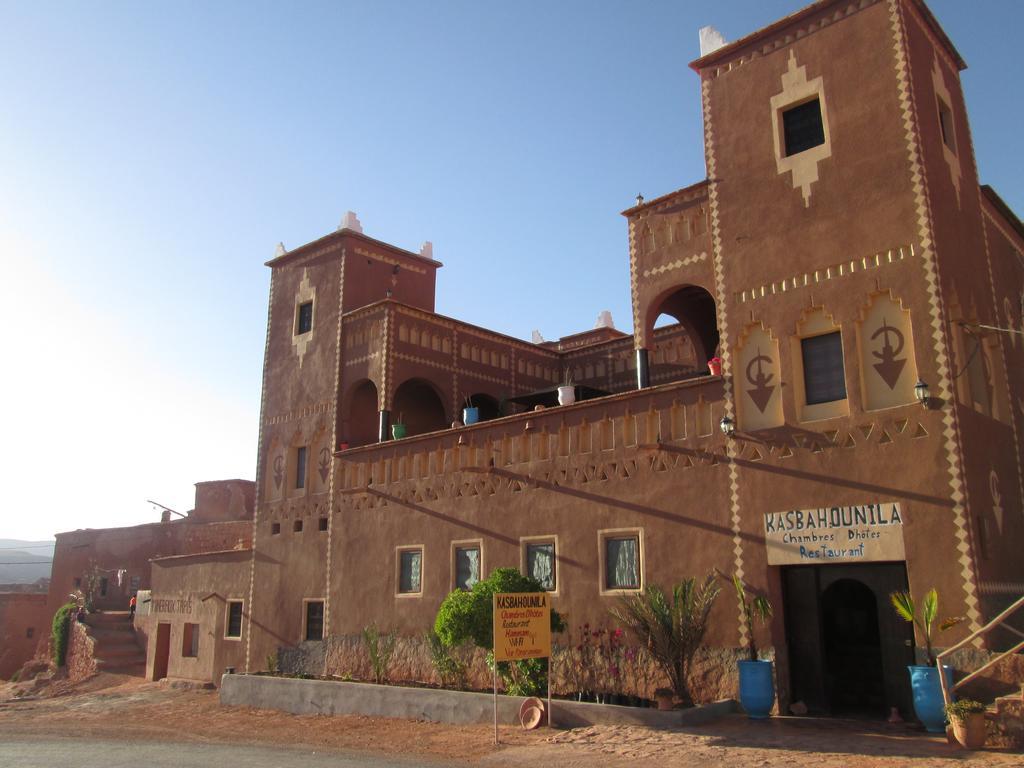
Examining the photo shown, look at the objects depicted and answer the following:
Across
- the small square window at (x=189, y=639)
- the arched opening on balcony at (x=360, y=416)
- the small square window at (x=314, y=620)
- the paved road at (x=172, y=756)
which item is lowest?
the paved road at (x=172, y=756)

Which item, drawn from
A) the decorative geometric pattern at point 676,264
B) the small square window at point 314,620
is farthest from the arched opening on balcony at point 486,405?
the decorative geometric pattern at point 676,264

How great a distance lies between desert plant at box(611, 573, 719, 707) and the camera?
13.9 m

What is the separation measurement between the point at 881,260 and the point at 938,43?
516 centimetres

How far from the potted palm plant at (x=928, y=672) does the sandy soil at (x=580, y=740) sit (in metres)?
0.33

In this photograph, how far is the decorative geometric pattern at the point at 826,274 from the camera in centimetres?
1380

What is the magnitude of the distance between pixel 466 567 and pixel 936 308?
10.7 meters

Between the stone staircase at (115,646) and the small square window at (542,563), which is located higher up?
the small square window at (542,563)

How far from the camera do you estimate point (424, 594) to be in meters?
19.5

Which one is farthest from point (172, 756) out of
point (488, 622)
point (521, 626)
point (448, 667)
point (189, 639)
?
point (189, 639)

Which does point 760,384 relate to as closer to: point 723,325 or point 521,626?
point 723,325

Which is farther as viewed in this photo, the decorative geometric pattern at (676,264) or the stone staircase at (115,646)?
the stone staircase at (115,646)

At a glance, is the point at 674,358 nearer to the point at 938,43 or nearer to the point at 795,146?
the point at 795,146

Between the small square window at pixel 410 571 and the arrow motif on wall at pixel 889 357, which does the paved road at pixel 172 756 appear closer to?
the small square window at pixel 410 571

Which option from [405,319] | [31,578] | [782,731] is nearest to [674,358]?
[405,319]
